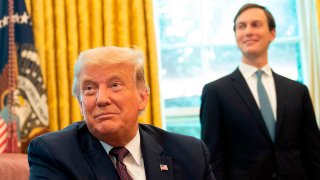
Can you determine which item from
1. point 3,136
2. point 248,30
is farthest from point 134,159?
point 3,136

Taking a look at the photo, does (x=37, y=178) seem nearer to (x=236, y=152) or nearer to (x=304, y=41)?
(x=236, y=152)

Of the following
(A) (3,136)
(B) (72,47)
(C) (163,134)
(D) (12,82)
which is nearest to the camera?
(C) (163,134)

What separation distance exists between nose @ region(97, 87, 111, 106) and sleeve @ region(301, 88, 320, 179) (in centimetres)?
160

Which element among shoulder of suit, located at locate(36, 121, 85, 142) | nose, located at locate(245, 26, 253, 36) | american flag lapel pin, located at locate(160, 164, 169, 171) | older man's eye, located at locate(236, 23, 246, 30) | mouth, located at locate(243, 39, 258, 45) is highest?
older man's eye, located at locate(236, 23, 246, 30)

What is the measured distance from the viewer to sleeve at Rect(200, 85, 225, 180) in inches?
103

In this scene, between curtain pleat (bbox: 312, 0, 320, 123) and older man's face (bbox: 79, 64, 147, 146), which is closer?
older man's face (bbox: 79, 64, 147, 146)

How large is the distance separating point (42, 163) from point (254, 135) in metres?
1.40

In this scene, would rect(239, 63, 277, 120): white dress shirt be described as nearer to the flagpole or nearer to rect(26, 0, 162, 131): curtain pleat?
rect(26, 0, 162, 131): curtain pleat

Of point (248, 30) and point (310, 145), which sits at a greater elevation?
point (248, 30)

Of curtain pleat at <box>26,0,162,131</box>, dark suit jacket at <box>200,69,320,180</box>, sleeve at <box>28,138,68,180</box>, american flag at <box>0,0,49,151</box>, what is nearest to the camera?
sleeve at <box>28,138,68,180</box>

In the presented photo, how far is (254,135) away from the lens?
262cm

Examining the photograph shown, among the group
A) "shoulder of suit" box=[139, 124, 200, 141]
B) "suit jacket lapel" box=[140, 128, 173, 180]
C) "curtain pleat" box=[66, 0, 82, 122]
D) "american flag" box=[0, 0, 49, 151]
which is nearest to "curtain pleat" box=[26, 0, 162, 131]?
"curtain pleat" box=[66, 0, 82, 122]

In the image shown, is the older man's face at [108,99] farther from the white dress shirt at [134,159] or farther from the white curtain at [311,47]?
the white curtain at [311,47]

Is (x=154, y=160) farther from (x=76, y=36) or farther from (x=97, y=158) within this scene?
(x=76, y=36)
